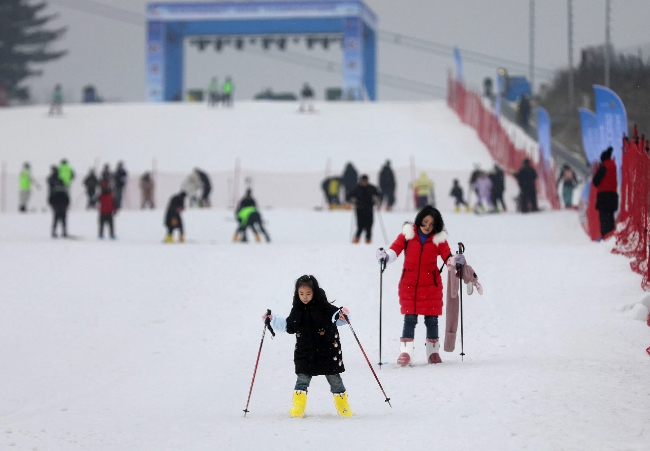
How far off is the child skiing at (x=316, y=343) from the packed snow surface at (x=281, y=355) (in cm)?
16

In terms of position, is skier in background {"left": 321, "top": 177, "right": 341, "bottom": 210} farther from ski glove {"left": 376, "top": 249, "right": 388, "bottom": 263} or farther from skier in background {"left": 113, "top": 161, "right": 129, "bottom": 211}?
ski glove {"left": 376, "top": 249, "right": 388, "bottom": 263}

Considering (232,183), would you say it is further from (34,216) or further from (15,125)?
(15,125)

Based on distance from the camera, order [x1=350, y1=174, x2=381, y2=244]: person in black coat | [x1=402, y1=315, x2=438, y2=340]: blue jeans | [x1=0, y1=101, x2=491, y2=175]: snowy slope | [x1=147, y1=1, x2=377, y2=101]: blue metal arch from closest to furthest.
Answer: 1. [x1=402, y1=315, x2=438, y2=340]: blue jeans
2. [x1=350, y1=174, x2=381, y2=244]: person in black coat
3. [x1=0, y1=101, x2=491, y2=175]: snowy slope
4. [x1=147, y1=1, x2=377, y2=101]: blue metal arch

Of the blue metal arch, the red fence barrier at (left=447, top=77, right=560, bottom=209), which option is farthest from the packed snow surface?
the blue metal arch

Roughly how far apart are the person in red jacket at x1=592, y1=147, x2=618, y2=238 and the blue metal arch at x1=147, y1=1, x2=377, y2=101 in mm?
40325

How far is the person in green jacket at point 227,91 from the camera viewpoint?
1938 inches

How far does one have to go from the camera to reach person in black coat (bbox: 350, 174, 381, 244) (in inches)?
722

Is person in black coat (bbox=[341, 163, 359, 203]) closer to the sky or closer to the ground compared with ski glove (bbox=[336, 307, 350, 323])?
closer to the sky

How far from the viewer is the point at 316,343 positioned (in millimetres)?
7719

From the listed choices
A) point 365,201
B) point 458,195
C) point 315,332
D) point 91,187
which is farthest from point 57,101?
point 315,332

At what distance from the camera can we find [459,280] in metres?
9.62

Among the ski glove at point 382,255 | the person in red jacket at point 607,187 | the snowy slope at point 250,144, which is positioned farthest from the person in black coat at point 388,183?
the ski glove at point 382,255

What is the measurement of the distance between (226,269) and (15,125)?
1254 inches

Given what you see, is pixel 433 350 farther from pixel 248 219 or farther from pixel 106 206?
pixel 106 206
